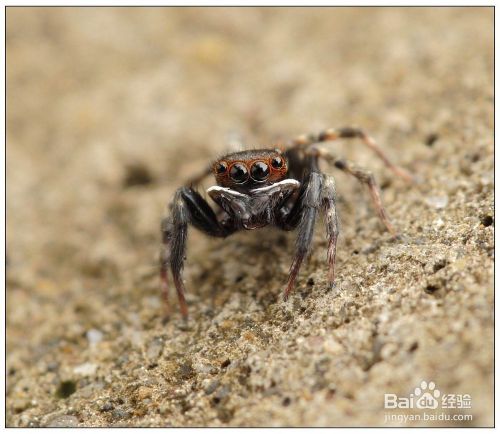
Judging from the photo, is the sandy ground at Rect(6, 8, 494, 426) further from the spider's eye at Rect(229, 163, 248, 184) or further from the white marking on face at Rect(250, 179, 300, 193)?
the spider's eye at Rect(229, 163, 248, 184)

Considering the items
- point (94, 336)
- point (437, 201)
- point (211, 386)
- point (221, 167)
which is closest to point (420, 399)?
point (211, 386)

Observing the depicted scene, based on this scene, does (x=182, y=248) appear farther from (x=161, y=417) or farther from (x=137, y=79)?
(x=137, y=79)

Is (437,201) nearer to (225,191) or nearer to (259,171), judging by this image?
(259,171)

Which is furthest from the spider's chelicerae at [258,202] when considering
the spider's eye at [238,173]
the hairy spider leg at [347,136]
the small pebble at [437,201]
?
the hairy spider leg at [347,136]

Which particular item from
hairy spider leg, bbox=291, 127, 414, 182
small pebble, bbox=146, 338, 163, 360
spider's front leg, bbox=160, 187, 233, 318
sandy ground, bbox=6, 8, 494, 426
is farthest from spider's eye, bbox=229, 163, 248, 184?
small pebble, bbox=146, 338, 163, 360

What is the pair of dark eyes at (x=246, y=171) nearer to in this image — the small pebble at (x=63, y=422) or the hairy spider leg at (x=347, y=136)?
the hairy spider leg at (x=347, y=136)

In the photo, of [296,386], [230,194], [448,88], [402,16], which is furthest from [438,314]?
[402,16]
